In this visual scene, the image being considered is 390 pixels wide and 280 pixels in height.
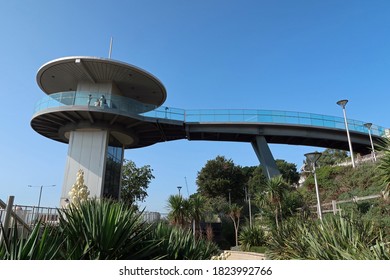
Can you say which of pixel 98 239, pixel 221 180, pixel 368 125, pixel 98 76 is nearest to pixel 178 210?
pixel 98 76

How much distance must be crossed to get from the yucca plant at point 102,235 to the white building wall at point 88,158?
16.0m

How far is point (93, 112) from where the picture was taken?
20.1m

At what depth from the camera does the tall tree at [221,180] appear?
47500mm

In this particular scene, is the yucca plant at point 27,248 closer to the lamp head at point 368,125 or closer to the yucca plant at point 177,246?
the yucca plant at point 177,246

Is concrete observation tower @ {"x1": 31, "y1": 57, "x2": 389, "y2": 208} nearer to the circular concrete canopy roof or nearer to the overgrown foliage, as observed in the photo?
the circular concrete canopy roof

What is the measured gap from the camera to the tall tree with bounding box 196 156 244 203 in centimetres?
4750

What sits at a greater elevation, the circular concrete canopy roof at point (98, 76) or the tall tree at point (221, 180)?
the circular concrete canopy roof at point (98, 76)

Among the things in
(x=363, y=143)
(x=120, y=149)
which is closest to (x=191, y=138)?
(x=120, y=149)

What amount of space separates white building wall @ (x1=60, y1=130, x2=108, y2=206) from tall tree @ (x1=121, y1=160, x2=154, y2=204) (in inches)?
451

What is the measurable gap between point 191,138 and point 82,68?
1101 centimetres

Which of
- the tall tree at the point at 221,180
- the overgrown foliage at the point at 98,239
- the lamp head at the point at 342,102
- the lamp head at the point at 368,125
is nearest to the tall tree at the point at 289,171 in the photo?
the tall tree at the point at 221,180

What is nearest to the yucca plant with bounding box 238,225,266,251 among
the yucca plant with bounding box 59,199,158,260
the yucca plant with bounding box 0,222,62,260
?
the yucca plant with bounding box 59,199,158,260

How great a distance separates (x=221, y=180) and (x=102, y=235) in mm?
43214
